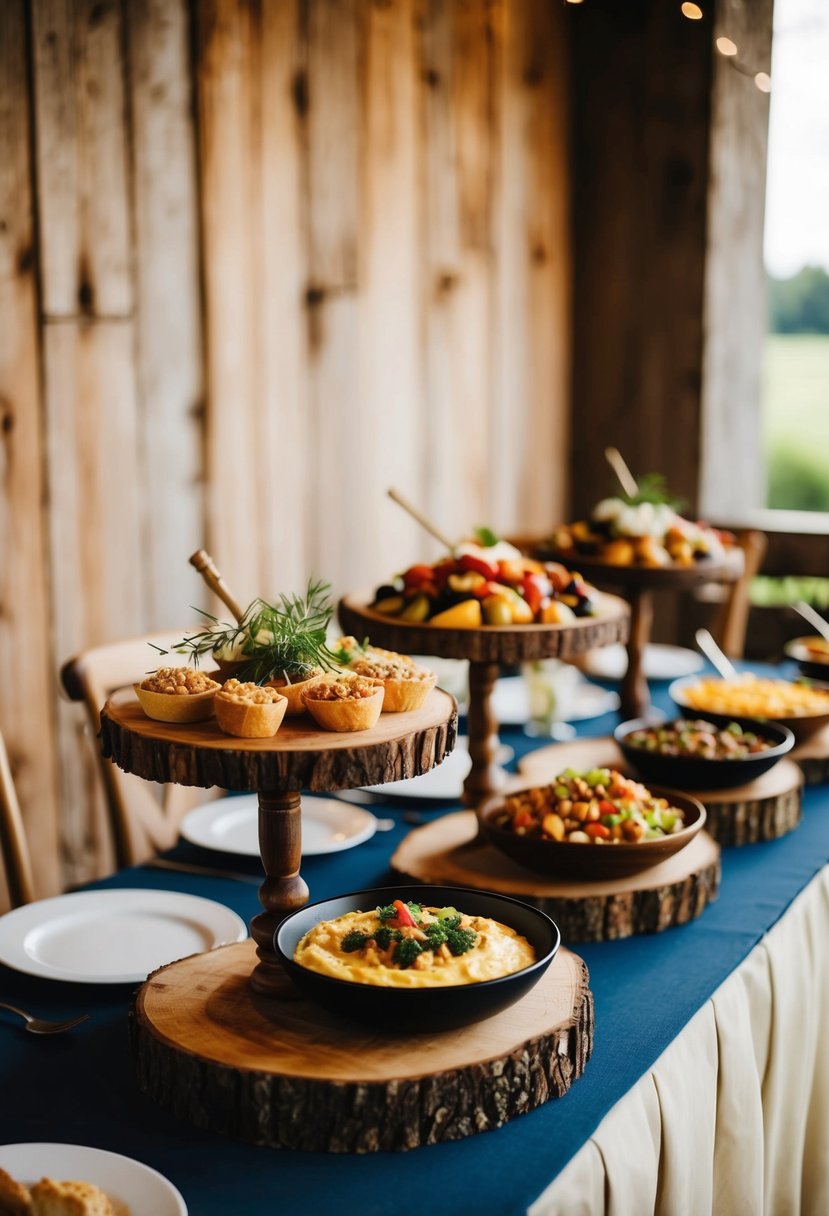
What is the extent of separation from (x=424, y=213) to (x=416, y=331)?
1.09 ft

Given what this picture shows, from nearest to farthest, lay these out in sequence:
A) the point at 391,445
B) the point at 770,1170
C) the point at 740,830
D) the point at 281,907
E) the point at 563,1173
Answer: the point at 563,1173 → the point at 281,907 → the point at 770,1170 → the point at 740,830 → the point at 391,445

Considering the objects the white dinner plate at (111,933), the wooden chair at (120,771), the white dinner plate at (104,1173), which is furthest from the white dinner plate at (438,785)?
the white dinner plate at (104,1173)

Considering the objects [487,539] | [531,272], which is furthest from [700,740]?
[531,272]

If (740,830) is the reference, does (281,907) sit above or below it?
above

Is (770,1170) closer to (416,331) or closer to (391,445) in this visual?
(391,445)

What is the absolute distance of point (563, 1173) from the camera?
1.06 metres

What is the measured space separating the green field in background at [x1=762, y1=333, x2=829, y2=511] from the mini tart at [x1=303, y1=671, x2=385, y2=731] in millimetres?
4698

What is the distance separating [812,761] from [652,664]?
2.73ft

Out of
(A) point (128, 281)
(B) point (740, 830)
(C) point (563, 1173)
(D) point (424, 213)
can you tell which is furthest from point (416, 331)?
(C) point (563, 1173)

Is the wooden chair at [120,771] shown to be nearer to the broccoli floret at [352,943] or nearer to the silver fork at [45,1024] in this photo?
the silver fork at [45,1024]

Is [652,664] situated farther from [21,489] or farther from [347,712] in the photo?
[347,712]

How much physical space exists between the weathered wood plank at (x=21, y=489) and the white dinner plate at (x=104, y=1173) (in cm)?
157

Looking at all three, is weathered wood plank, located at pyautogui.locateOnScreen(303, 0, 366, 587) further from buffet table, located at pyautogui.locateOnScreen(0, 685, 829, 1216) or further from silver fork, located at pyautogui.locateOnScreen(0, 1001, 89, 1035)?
silver fork, located at pyautogui.locateOnScreen(0, 1001, 89, 1035)

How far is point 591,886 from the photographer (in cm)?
158
